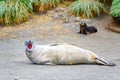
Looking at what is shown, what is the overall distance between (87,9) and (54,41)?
2886 millimetres

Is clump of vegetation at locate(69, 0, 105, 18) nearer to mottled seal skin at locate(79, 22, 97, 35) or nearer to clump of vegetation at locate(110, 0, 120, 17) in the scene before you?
clump of vegetation at locate(110, 0, 120, 17)

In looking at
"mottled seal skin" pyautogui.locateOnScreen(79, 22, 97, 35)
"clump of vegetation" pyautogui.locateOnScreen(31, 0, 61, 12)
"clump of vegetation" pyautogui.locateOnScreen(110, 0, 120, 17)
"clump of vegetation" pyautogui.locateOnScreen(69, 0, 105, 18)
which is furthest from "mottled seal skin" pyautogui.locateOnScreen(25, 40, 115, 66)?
"clump of vegetation" pyautogui.locateOnScreen(31, 0, 61, 12)

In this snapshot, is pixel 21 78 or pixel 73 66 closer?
pixel 21 78

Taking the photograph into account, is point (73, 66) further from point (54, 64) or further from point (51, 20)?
point (51, 20)

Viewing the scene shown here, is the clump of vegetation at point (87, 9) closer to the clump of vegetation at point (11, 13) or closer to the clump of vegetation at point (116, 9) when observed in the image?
the clump of vegetation at point (116, 9)

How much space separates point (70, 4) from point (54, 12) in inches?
36.6

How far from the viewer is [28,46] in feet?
20.6

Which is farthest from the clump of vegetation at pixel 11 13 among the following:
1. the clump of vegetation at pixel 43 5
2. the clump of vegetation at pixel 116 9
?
the clump of vegetation at pixel 116 9

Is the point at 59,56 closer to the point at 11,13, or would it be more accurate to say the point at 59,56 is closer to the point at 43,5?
the point at 11,13

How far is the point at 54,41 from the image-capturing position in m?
9.81

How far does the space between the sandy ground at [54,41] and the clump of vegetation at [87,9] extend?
302 mm

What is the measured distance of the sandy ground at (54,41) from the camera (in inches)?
206

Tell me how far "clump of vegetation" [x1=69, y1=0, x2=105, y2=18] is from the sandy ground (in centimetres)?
30

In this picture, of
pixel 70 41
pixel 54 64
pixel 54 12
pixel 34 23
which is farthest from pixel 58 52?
pixel 54 12
